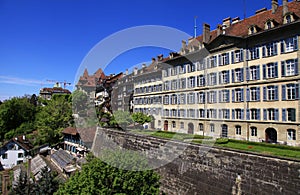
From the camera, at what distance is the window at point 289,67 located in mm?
15539

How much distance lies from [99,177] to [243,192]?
18.8ft

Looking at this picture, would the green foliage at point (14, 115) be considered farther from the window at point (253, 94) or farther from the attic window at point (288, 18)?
the attic window at point (288, 18)

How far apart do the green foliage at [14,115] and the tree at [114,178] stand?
122 feet

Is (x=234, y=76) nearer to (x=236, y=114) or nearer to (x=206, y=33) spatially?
(x=236, y=114)

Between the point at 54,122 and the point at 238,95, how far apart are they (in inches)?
953

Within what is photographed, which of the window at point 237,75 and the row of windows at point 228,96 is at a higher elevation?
the window at point 237,75

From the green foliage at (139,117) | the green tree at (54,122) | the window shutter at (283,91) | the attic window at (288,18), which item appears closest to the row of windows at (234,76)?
the window shutter at (283,91)

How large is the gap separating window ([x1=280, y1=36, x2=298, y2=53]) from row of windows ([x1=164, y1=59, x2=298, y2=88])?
0.84m

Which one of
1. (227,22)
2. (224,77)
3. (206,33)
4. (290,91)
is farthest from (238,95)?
(227,22)

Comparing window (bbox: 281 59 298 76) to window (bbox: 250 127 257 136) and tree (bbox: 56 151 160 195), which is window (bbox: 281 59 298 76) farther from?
tree (bbox: 56 151 160 195)

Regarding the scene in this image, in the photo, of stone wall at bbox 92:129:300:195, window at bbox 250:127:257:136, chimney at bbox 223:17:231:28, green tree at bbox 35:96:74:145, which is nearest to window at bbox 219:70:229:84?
window at bbox 250:127:257:136

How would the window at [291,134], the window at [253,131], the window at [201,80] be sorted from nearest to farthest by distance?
the window at [291,134], the window at [253,131], the window at [201,80]

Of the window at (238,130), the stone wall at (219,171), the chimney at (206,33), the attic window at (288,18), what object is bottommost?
the stone wall at (219,171)

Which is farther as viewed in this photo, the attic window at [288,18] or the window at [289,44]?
the attic window at [288,18]
